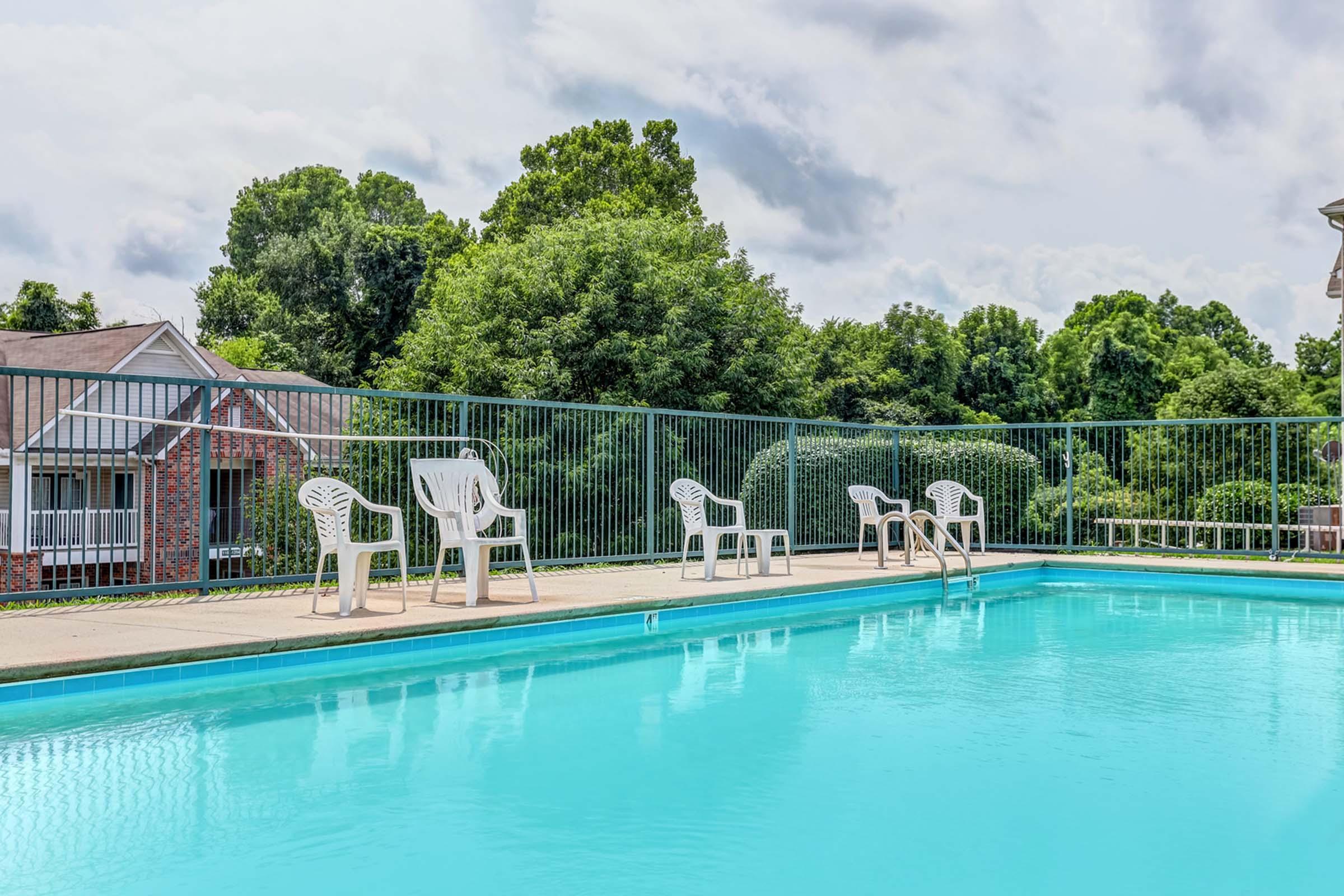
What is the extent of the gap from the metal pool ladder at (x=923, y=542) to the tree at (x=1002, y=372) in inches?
1010

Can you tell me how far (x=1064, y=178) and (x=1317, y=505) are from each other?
1687cm

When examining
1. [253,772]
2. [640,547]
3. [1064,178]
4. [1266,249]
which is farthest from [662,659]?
[1266,249]

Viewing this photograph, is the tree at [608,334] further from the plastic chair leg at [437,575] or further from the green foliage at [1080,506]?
the plastic chair leg at [437,575]

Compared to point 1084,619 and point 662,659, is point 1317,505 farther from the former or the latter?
point 662,659

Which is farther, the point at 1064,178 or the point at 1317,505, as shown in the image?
the point at 1064,178

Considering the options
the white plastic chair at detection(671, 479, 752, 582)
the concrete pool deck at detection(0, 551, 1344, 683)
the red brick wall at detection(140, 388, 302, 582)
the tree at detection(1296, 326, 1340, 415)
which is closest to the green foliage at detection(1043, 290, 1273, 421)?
the tree at detection(1296, 326, 1340, 415)

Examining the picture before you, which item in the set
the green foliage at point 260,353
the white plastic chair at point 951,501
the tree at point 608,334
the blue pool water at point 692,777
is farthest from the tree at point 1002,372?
the blue pool water at point 692,777

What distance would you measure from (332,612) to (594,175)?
2433 cm

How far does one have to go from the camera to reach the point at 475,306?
18188 millimetres

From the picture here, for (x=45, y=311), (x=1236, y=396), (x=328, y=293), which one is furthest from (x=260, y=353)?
(x=1236, y=396)

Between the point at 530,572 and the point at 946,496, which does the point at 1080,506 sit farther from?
the point at 530,572

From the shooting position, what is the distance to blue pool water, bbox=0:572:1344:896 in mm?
2846

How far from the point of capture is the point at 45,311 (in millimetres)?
31844

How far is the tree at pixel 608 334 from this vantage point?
55.3 ft
